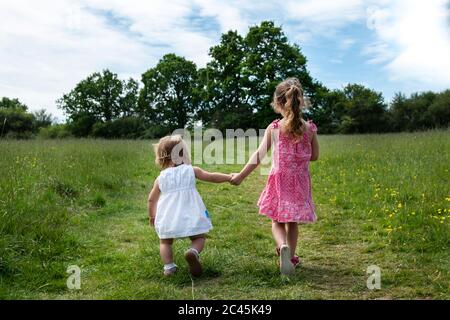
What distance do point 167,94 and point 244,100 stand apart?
502 inches

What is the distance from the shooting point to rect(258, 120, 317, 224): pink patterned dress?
4.57 metres

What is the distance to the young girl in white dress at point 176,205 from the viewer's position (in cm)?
427

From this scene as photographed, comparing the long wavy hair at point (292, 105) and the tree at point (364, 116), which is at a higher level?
the tree at point (364, 116)

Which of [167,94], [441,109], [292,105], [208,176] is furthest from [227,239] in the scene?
[167,94]

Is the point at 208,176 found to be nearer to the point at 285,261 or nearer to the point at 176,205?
the point at 176,205

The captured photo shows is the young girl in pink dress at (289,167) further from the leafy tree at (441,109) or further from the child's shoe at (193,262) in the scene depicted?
the leafy tree at (441,109)

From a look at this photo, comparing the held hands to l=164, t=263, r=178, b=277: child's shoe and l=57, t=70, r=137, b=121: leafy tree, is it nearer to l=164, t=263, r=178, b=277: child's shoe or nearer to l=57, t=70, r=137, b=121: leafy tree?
l=164, t=263, r=178, b=277: child's shoe

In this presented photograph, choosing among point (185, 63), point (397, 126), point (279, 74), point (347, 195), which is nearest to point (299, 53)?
point (279, 74)

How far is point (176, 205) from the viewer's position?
4328 millimetres

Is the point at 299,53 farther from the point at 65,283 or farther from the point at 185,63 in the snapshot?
the point at 65,283

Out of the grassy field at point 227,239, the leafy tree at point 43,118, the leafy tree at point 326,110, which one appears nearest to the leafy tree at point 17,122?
the leafy tree at point 43,118

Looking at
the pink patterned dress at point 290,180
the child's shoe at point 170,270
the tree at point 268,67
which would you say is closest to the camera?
the child's shoe at point 170,270

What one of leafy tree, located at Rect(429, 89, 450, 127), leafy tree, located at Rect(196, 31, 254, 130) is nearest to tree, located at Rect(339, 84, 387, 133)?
leafy tree, located at Rect(429, 89, 450, 127)

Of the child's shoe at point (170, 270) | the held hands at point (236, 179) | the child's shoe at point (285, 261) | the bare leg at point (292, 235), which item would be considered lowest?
the child's shoe at point (170, 270)
